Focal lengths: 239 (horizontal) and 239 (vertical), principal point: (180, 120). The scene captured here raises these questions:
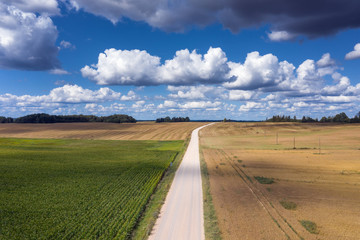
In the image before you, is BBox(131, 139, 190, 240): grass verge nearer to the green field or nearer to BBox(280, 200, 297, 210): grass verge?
the green field

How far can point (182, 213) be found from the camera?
736 inches

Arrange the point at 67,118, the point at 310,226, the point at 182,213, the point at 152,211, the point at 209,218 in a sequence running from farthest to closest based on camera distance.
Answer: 1. the point at 67,118
2. the point at 152,211
3. the point at 182,213
4. the point at 209,218
5. the point at 310,226

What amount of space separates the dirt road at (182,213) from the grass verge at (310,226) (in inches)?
280

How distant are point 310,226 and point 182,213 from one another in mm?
9084

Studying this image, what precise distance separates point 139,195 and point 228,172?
49.0 feet

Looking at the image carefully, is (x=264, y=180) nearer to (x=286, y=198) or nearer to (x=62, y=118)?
(x=286, y=198)

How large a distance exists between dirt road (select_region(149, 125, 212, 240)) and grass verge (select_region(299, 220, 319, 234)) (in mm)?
7105

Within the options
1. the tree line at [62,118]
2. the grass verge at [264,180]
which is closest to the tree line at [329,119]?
the tree line at [62,118]

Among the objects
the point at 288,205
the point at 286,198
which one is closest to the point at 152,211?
the point at 288,205

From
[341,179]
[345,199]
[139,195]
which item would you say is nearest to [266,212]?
[345,199]

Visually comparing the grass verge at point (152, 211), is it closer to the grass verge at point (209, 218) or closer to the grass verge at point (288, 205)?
the grass verge at point (209, 218)

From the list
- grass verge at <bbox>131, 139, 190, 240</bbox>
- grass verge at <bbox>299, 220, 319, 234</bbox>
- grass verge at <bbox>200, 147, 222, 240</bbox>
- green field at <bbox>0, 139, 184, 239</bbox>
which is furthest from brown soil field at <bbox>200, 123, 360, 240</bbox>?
green field at <bbox>0, 139, 184, 239</bbox>

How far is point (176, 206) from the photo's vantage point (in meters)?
20.1

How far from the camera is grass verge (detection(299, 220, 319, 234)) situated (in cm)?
1588
